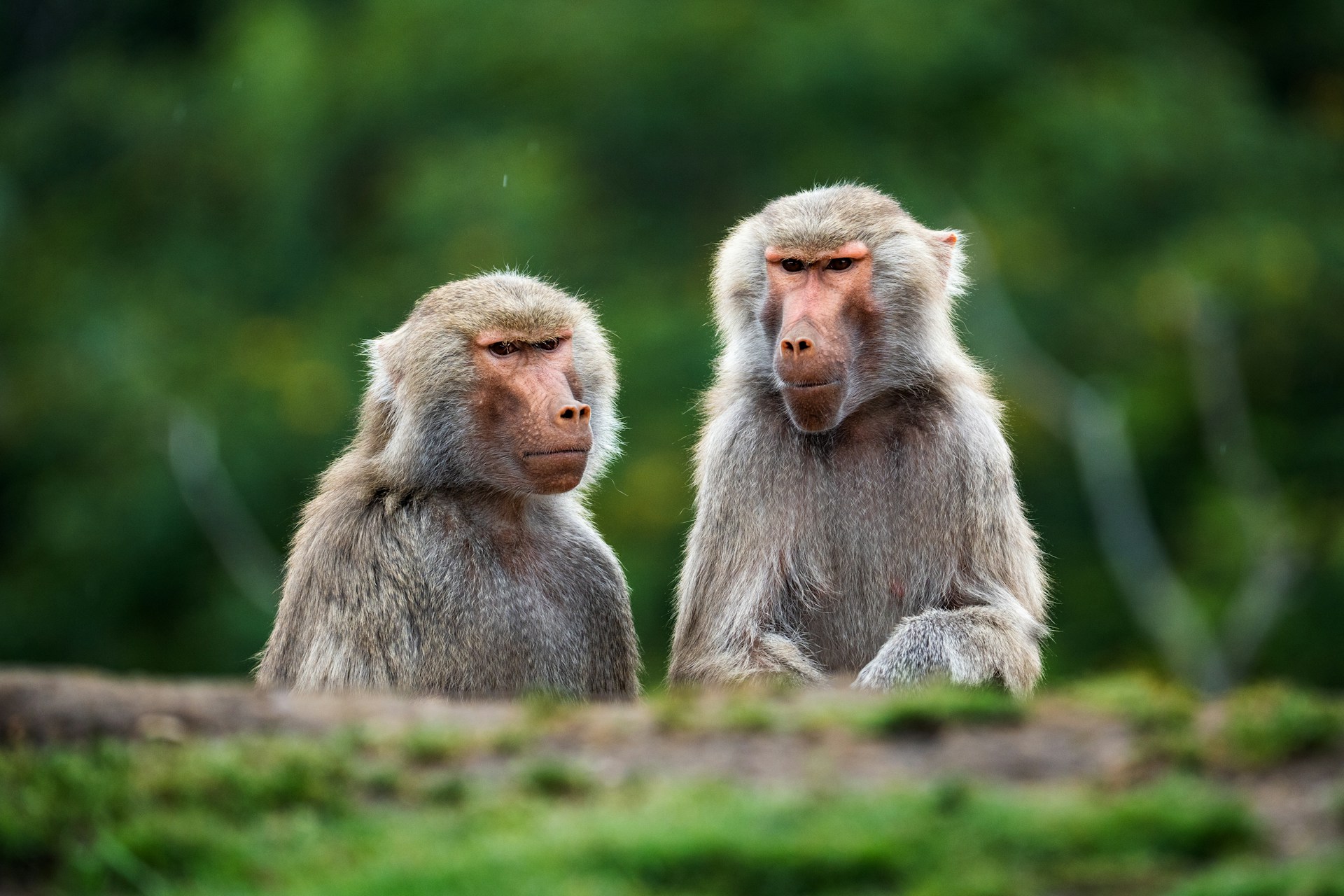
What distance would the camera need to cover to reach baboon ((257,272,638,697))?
7.30 meters

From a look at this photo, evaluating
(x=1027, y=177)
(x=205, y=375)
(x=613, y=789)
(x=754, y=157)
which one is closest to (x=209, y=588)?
(x=205, y=375)

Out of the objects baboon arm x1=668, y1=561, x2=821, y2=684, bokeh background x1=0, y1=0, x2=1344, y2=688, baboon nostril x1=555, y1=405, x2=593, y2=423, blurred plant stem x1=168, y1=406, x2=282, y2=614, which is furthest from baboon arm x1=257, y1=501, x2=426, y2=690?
blurred plant stem x1=168, y1=406, x2=282, y2=614

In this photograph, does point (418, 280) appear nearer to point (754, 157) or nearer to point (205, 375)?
point (205, 375)

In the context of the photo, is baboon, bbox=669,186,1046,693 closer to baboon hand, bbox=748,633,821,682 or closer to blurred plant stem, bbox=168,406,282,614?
baboon hand, bbox=748,633,821,682

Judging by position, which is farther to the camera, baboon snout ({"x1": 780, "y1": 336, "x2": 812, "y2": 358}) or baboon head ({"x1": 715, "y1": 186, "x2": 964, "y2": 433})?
baboon head ({"x1": 715, "y1": 186, "x2": 964, "y2": 433})

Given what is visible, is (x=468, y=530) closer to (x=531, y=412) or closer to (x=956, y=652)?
(x=531, y=412)

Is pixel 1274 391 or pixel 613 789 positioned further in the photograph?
pixel 1274 391

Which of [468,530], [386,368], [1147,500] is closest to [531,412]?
[468,530]

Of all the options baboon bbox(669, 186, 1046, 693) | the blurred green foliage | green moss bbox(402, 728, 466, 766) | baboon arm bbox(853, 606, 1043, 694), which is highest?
baboon bbox(669, 186, 1046, 693)

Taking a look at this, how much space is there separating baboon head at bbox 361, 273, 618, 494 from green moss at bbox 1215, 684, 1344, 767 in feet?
8.86

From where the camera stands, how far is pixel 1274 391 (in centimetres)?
A: 2622

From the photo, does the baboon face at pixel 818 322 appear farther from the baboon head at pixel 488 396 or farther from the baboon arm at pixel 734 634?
the baboon head at pixel 488 396

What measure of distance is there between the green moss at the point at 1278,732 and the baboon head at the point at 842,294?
2.22 metres

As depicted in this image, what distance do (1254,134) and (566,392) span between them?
24.3m
